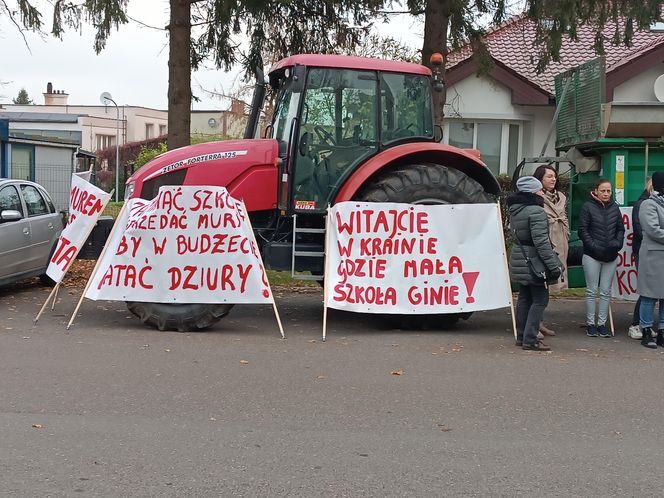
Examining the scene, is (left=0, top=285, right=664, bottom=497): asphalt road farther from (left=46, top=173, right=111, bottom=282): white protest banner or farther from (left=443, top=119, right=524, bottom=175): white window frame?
(left=443, top=119, right=524, bottom=175): white window frame

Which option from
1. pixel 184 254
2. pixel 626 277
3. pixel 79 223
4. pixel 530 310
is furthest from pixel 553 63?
pixel 79 223

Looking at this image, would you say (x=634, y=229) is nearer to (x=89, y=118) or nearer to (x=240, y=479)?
(x=240, y=479)

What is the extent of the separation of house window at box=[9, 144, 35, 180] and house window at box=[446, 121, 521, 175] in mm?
10919

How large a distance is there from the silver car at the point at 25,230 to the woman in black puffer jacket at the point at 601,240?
276 inches

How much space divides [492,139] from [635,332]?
45.9 ft

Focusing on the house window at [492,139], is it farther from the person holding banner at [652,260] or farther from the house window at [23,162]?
the person holding banner at [652,260]

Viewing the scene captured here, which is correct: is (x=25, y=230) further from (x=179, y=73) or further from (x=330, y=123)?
(x=330, y=123)

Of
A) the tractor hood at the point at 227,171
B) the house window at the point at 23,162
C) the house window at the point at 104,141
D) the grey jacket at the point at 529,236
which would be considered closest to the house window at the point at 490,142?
the house window at the point at 23,162

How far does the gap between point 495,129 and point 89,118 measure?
3873 centimetres

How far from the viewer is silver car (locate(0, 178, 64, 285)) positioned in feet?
36.2

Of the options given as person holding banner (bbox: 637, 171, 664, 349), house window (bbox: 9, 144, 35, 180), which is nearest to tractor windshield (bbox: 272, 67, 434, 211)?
person holding banner (bbox: 637, 171, 664, 349)

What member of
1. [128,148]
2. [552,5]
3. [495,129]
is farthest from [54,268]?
[128,148]

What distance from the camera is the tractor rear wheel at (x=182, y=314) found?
29.2 ft

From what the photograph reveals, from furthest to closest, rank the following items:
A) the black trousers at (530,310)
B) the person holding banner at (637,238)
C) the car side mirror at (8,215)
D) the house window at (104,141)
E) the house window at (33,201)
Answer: the house window at (104,141), the house window at (33,201), the car side mirror at (8,215), the person holding banner at (637,238), the black trousers at (530,310)
